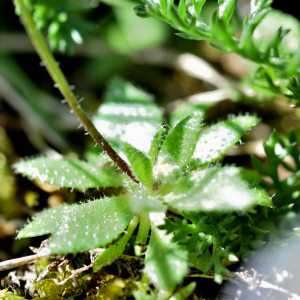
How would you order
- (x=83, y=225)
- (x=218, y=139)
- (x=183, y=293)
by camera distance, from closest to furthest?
1. (x=183, y=293)
2. (x=83, y=225)
3. (x=218, y=139)

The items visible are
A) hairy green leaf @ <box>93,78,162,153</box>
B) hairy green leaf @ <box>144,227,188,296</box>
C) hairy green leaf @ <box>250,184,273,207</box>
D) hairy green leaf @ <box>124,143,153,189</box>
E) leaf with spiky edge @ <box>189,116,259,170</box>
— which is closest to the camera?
hairy green leaf @ <box>144,227,188,296</box>

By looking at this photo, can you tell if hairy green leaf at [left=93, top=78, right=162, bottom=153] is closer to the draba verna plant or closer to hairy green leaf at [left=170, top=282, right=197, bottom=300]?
the draba verna plant

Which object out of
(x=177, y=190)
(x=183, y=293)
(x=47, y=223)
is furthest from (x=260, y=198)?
(x=47, y=223)

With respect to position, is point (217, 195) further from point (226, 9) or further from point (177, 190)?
point (226, 9)

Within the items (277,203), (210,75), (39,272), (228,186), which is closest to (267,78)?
(277,203)

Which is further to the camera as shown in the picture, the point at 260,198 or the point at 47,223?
the point at 47,223

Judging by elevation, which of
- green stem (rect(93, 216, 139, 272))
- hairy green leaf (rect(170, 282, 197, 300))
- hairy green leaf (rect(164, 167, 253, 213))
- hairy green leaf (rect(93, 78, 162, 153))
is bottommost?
green stem (rect(93, 216, 139, 272))

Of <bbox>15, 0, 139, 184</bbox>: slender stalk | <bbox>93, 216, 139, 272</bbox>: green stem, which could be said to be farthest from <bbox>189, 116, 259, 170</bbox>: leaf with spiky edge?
<bbox>93, 216, 139, 272</bbox>: green stem
